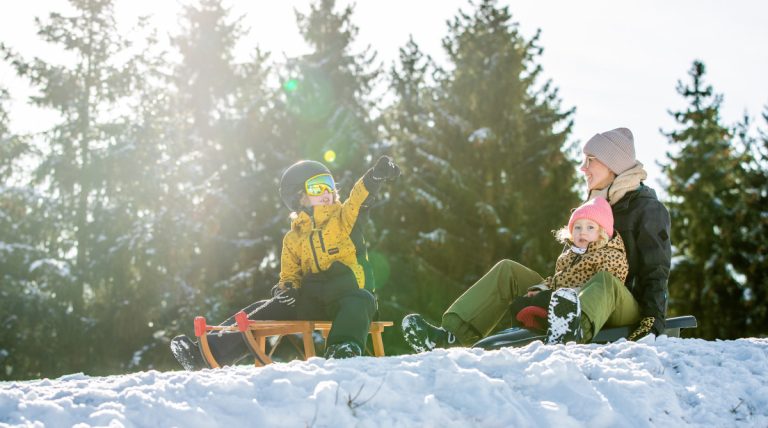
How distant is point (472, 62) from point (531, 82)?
5.23 feet

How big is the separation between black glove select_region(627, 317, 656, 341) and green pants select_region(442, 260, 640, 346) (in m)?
0.09

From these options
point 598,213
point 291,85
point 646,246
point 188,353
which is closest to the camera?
point 598,213

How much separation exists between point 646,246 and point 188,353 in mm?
2948

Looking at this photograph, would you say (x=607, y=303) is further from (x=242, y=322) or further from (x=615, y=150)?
(x=242, y=322)

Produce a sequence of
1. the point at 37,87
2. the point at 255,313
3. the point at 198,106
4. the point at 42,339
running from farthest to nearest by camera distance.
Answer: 1. the point at 198,106
2. the point at 37,87
3. the point at 42,339
4. the point at 255,313

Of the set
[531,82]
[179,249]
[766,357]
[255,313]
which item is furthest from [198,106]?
[766,357]

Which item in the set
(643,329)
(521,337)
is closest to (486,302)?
(521,337)

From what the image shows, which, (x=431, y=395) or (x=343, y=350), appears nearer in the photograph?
(x=431, y=395)

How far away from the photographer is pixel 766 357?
14.1ft

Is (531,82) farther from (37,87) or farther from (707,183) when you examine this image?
(37,87)

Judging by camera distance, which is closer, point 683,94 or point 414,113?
point 414,113

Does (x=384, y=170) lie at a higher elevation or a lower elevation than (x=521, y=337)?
Result: higher

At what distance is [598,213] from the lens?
5020 mm

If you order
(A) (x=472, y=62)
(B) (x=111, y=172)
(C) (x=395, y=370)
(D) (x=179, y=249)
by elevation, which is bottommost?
(C) (x=395, y=370)
